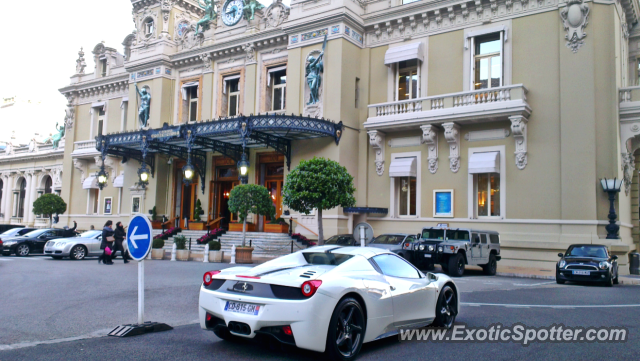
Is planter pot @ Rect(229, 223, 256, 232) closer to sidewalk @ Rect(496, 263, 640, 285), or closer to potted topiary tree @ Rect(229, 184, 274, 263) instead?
potted topiary tree @ Rect(229, 184, 274, 263)

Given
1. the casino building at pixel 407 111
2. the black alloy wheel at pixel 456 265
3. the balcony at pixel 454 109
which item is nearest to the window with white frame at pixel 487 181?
the casino building at pixel 407 111

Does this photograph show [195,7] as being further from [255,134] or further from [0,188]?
[0,188]

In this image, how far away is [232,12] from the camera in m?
30.9

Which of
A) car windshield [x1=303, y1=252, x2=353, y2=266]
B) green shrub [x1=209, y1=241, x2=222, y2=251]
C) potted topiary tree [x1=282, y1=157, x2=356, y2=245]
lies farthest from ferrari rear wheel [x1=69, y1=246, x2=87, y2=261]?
car windshield [x1=303, y1=252, x2=353, y2=266]

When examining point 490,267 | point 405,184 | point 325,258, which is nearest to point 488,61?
point 405,184

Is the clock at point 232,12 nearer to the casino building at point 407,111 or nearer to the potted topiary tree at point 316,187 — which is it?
the casino building at point 407,111

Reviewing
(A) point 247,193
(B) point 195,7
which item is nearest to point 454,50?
(A) point 247,193

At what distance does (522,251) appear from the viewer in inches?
855

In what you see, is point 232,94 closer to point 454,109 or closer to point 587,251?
point 454,109

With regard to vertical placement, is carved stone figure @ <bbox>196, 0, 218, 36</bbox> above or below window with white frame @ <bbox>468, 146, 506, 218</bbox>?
above

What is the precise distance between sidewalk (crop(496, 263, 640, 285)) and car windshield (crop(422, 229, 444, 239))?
3130 mm

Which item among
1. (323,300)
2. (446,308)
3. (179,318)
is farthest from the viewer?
(179,318)

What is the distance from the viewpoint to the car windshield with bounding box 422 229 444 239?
18.6m

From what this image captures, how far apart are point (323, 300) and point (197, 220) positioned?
984 inches
